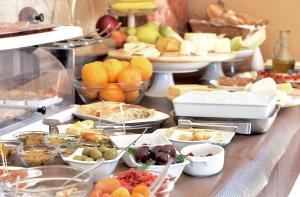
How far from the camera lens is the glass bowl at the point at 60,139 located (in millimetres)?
1198

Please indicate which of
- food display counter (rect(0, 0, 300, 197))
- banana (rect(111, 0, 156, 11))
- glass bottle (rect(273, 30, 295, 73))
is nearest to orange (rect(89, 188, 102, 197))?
food display counter (rect(0, 0, 300, 197))

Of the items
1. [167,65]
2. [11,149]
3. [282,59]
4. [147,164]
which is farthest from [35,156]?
[282,59]

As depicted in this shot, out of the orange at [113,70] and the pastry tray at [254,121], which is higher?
the orange at [113,70]

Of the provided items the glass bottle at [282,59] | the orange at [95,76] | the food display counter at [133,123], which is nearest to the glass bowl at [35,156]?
the food display counter at [133,123]

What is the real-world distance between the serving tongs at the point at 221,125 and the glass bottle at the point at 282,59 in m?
0.99

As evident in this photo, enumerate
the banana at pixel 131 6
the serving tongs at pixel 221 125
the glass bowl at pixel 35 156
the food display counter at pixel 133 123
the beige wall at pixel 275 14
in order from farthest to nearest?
the beige wall at pixel 275 14, the banana at pixel 131 6, the serving tongs at pixel 221 125, the glass bowl at pixel 35 156, the food display counter at pixel 133 123

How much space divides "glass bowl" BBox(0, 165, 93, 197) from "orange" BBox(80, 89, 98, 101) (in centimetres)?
69

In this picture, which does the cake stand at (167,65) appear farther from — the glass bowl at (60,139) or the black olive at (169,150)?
the black olive at (169,150)

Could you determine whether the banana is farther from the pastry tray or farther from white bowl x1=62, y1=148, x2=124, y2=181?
white bowl x1=62, y1=148, x2=124, y2=181

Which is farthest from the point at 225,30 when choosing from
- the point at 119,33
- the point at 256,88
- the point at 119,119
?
the point at 119,119

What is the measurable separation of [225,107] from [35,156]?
495 mm

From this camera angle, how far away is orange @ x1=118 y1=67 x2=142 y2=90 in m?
1.69

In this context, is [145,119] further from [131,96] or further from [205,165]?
[205,165]

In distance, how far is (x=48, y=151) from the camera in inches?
45.4
